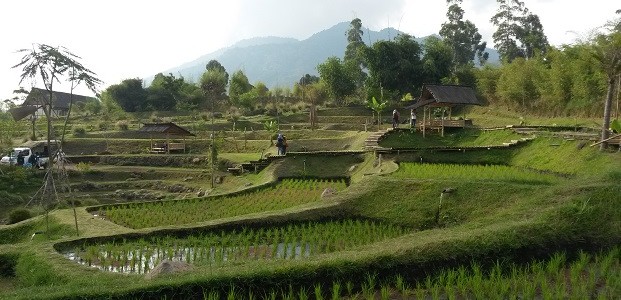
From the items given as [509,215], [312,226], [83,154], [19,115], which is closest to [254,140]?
[83,154]

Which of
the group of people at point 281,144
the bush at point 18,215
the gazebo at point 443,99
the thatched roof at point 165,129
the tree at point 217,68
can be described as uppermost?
the tree at point 217,68

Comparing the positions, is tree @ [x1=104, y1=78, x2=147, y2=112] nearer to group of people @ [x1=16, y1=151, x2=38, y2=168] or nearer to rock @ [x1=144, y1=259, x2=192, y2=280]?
group of people @ [x1=16, y1=151, x2=38, y2=168]

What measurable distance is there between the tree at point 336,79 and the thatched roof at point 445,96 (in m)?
20.0

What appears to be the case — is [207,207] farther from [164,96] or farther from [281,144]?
[164,96]

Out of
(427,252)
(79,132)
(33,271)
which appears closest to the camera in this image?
(427,252)

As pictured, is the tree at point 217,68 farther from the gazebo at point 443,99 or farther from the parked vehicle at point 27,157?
the gazebo at point 443,99

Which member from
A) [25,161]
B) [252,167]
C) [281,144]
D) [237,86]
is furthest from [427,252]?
[237,86]

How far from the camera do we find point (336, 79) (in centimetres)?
4747

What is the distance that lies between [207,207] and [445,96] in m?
15.2

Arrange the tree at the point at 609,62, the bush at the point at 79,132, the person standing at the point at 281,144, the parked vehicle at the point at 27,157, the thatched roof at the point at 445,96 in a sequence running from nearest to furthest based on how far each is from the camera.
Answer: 1. the tree at the point at 609,62
2. the person standing at the point at 281,144
3. the thatched roof at the point at 445,96
4. the parked vehicle at the point at 27,157
5. the bush at the point at 79,132

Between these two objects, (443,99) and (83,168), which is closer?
(443,99)

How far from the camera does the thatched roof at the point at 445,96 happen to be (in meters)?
26.7

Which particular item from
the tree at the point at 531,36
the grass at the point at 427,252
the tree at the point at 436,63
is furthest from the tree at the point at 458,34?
the grass at the point at 427,252

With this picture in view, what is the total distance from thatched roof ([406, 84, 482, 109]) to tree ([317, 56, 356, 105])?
65.5 ft
